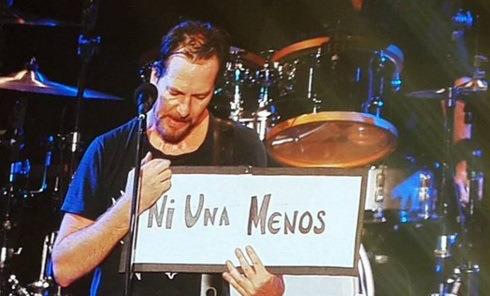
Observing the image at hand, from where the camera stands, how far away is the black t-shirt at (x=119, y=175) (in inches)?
78.0

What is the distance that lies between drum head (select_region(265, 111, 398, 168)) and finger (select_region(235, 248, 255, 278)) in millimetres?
248

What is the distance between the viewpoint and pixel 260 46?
216cm

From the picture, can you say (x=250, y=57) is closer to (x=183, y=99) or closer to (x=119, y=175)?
(x=183, y=99)

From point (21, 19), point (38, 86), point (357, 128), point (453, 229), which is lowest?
point (453, 229)

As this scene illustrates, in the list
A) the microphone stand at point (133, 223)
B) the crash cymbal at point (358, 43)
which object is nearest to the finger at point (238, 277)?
the microphone stand at point (133, 223)

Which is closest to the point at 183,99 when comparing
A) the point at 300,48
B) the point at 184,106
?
the point at 184,106

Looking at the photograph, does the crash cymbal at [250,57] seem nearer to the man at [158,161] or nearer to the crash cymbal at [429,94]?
the man at [158,161]

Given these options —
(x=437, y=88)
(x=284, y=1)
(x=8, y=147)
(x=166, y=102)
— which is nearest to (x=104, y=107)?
(x=166, y=102)

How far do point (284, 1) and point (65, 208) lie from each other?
0.83 m

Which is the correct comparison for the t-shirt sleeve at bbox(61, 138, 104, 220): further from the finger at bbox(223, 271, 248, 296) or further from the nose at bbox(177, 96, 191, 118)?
the finger at bbox(223, 271, 248, 296)

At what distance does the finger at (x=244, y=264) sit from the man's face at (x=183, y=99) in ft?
1.09

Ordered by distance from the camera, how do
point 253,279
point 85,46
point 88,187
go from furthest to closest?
point 85,46 < point 88,187 < point 253,279

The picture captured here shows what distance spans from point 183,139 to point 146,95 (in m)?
0.15

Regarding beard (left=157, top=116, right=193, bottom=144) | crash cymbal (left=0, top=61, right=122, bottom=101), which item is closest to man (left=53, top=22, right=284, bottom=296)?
beard (left=157, top=116, right=193, bottom=144)
